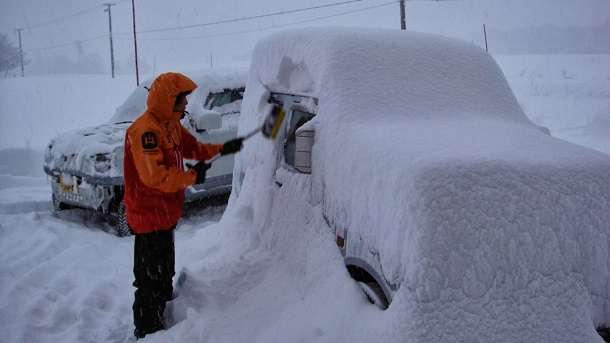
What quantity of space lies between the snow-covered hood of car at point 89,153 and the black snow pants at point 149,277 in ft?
7.77

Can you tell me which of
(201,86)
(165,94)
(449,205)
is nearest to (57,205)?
(201,86)

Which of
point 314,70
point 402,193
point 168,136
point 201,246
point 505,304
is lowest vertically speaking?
point 201,246

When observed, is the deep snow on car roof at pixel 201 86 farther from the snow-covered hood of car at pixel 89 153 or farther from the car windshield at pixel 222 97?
the snow-covered hood of car at pixel 89 153

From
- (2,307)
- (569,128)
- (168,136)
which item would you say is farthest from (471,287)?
(569,128)

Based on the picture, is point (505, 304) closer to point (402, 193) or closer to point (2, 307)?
point (402, 193)

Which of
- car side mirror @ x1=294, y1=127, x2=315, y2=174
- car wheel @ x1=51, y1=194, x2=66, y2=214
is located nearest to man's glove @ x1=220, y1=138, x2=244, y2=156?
car side mirror @ x1=294, y1=127, x2=315, y2=174

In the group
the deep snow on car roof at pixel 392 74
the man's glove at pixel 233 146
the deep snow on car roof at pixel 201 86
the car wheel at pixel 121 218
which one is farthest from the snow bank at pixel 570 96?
the man's glove at pixel 233 146

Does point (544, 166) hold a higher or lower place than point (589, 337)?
higher

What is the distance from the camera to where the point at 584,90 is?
2248 cm

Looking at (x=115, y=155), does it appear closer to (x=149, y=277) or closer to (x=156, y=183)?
(x=149, y=277)

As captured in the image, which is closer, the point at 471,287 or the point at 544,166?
the point at 471,287

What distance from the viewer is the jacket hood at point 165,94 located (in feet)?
10.3

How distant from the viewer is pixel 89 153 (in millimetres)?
5531

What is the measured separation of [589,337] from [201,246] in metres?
3.10
